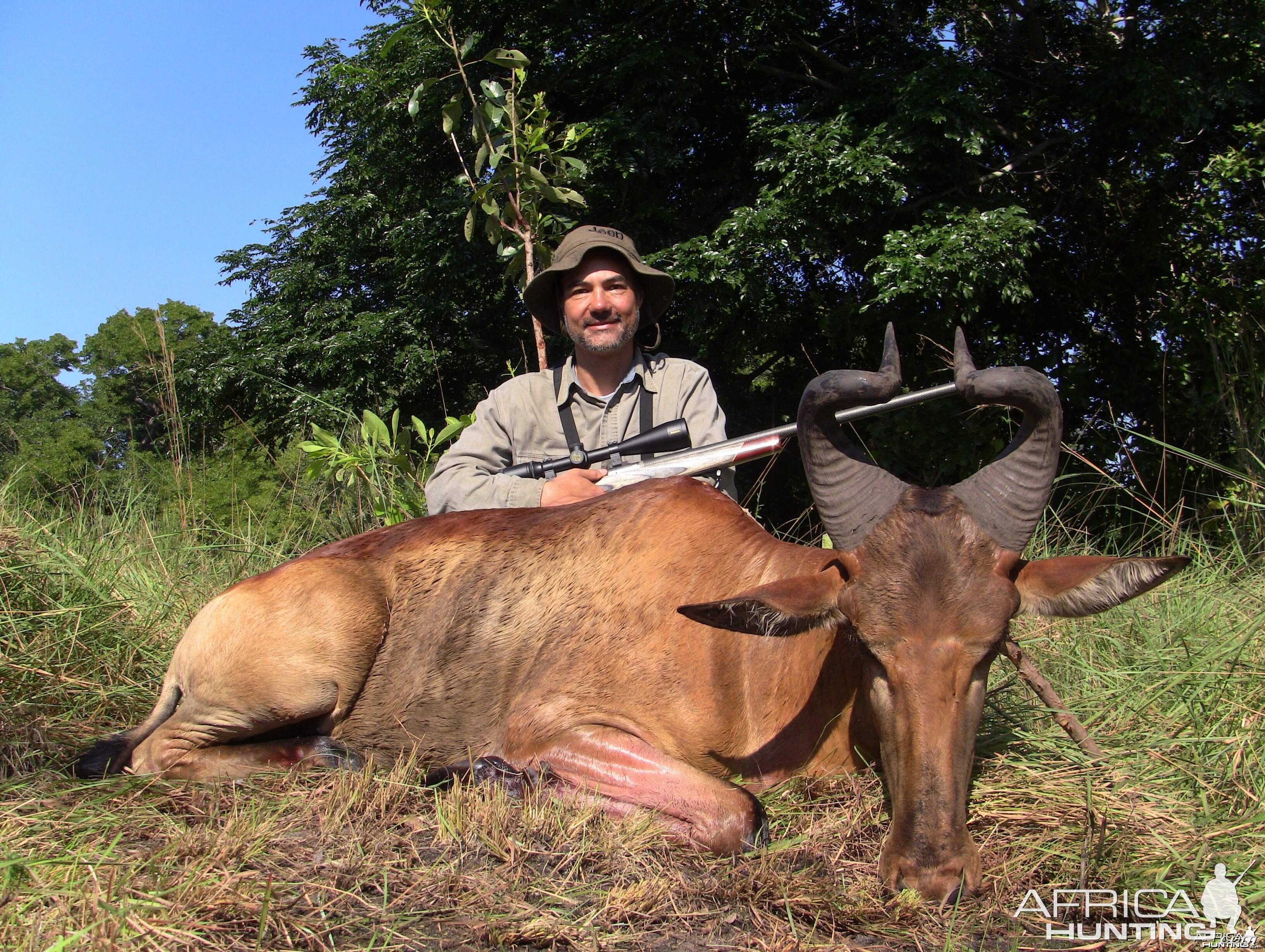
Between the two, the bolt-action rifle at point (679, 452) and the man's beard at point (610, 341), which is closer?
the bolt-action rifle at point (679, 452)

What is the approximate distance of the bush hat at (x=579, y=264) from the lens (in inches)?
231

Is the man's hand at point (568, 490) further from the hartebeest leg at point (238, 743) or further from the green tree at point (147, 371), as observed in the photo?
the green tree at point (147, 371)

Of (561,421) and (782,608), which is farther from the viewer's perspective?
(561,421)

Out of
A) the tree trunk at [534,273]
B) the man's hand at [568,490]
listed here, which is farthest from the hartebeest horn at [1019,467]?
the tree trunk at [534,273]

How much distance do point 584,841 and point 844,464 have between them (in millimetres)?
1518

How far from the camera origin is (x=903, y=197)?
10234mm

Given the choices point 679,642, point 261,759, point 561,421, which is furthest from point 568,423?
point 261,759

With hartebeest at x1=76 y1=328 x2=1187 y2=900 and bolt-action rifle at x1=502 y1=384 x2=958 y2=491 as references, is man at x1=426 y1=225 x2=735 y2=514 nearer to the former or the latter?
bolt-action rifle at x1=502 y1=384 x2=958 y2=491

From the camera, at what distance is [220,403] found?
1883 centimetres

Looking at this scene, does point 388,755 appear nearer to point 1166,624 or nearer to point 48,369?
point 1166,624

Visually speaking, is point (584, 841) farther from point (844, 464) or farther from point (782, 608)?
point (844, 464)

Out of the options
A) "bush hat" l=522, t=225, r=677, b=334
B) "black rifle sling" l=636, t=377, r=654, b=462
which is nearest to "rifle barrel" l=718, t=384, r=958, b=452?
"black rifle sling" l=636, t=377, r=654, b=462

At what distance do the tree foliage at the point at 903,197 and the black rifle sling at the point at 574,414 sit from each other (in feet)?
11.5

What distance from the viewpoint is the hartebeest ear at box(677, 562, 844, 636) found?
123 inches
